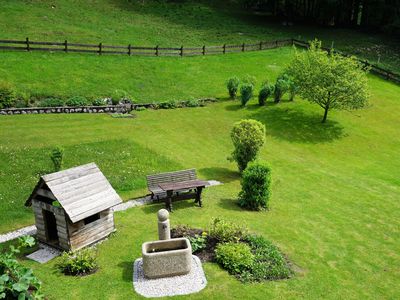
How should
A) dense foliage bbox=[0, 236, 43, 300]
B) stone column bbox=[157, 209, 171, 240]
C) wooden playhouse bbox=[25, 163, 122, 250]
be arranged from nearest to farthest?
dense foliage bbox=[0, 236, 43, 300] → stone column bbox=[157, 209, 171, 240] → wooden playhouse bbox=[25, 163, 122, 250]

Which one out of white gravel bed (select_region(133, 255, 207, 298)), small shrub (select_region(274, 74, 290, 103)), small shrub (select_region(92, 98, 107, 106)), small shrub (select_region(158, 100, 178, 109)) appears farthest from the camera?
small shrub (select_region(274, 74, 290, 103))

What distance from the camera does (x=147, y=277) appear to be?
15547mm

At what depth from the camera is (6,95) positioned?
110 feet

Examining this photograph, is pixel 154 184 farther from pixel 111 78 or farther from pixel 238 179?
pixel 111 78

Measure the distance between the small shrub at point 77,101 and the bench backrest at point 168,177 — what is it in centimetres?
1636

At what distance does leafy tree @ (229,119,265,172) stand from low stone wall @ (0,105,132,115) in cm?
1409

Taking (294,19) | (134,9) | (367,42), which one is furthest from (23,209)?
(294,19)

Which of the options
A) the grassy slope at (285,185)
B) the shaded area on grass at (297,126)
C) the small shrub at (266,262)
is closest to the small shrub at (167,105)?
Result: the grassy slope at (285,185)

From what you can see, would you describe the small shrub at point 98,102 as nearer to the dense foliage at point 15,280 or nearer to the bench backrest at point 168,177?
the bench backrest at point 168,177

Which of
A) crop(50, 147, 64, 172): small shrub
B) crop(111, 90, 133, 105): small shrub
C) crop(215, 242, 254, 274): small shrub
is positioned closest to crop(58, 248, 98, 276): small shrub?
crop(215, 242, 254, 274): small shrub

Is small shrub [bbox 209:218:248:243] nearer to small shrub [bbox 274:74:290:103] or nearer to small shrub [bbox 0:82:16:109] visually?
small shrub [bbox 0:82:16:109]

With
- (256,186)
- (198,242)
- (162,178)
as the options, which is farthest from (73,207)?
(256,186)

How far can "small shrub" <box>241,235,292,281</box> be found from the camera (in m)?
16.2

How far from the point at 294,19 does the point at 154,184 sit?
6102 centimetres
